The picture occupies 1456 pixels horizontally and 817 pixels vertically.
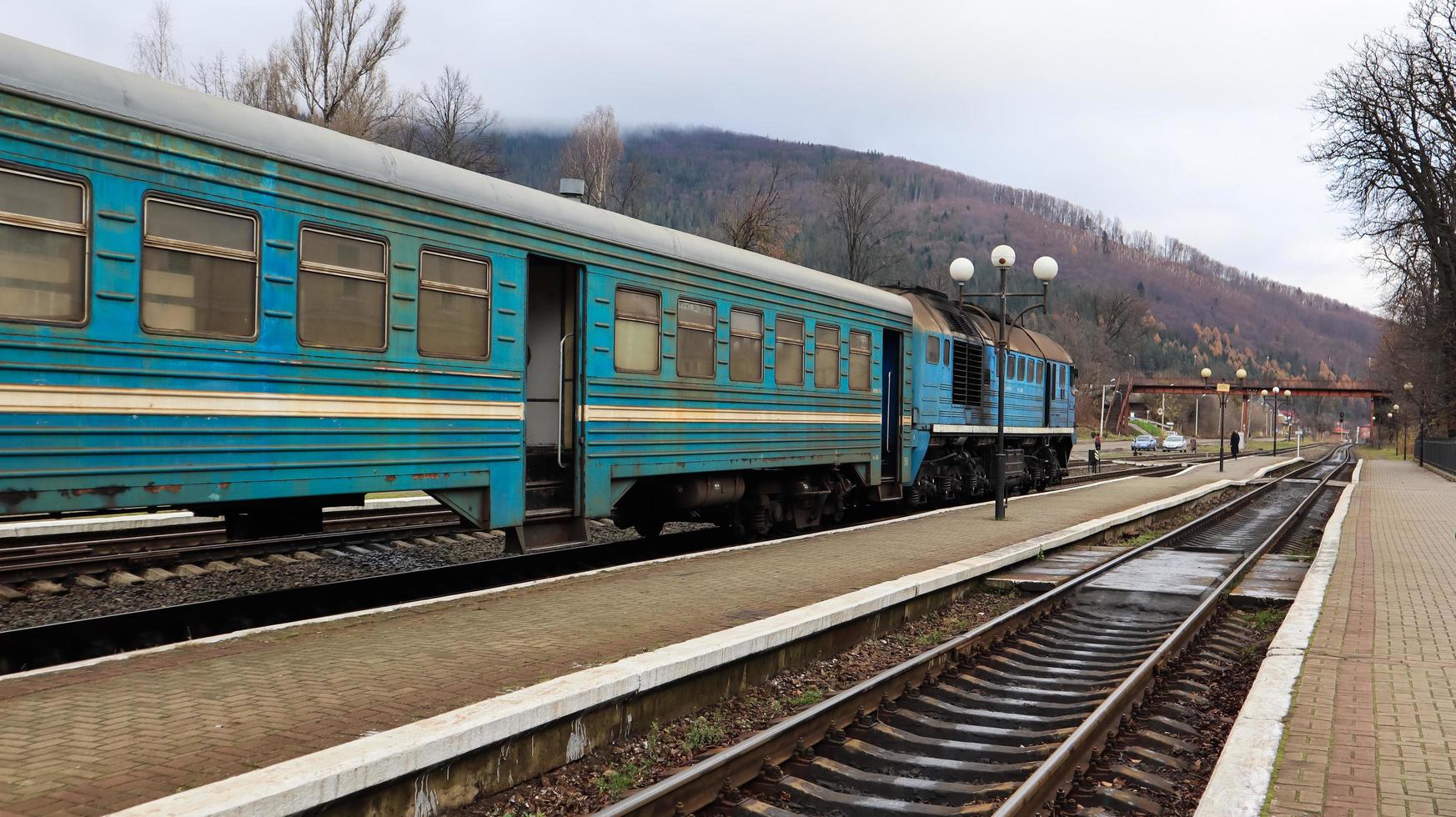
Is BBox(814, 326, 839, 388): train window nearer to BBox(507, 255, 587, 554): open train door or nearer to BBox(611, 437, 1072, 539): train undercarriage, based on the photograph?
BBox(611, 437, 1072, 539): train undercarriage

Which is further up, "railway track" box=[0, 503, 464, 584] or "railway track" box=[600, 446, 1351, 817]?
"railway track" box=[0, 503, 464, 584]

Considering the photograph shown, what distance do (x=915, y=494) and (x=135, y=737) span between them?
1514 centimetres

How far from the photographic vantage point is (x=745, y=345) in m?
12.9

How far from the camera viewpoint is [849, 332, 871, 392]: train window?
1549 cm

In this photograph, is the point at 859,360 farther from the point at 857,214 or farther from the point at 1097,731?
the point at 857,214

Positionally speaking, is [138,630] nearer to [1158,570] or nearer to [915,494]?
[1158,570]

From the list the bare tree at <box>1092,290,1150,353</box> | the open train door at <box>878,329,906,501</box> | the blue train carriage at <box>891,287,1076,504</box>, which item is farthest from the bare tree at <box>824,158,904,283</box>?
the bare tree at <box>1092,290,1150,353</box>

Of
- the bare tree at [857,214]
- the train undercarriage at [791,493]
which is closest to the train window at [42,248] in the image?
the train undercarriage at [791,493]

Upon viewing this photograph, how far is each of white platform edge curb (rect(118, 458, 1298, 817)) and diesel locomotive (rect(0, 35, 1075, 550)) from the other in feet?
9.70

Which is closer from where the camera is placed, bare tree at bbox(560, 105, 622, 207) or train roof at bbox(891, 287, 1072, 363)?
train roof at bbox(891, 287, 1072, 363)

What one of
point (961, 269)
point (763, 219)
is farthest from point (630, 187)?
point (961, 269)

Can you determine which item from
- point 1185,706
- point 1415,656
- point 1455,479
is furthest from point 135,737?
point 1455,479

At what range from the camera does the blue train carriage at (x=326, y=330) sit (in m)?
6.45

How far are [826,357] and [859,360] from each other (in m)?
1.09
